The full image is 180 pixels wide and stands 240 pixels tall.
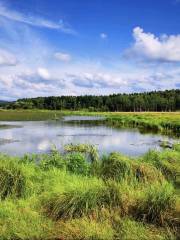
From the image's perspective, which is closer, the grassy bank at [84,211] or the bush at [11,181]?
the grassy bank at [84,211]

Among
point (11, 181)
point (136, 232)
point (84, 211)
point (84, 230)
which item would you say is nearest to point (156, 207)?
point (136, 232)

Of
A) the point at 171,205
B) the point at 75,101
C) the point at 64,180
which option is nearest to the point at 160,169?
the point at 64,180

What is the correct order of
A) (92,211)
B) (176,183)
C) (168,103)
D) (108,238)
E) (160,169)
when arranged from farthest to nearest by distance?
(168,103) < (160,169) < (176,183) < (92,211) < (108,238)

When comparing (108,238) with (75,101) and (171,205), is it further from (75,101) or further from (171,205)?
(75,101)

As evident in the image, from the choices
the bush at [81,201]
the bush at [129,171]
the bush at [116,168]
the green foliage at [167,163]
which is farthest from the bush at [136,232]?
the green foliage at [167,163]

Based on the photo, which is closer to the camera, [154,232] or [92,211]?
[154,232]

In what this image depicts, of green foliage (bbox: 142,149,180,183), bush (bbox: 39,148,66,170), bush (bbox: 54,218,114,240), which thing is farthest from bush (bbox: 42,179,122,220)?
bush (bbox: 39,148,66,170)

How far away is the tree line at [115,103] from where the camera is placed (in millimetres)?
140250

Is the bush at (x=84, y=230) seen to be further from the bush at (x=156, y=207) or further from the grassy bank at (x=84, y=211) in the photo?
the bush at (x=156, y=207)

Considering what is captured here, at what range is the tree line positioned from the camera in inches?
5522

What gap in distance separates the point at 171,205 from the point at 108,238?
1.73 m

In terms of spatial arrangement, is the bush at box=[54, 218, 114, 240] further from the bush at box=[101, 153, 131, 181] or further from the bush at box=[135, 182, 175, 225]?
the bush at box=[101, 153, 131, 181]

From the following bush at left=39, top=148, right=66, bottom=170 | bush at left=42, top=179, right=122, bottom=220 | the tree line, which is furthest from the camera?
the tree line

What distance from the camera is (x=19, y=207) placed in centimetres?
807
